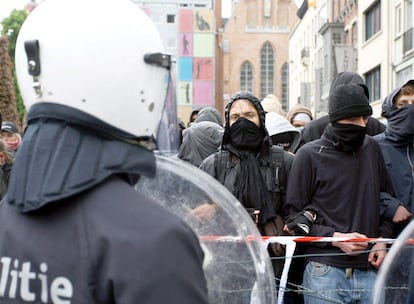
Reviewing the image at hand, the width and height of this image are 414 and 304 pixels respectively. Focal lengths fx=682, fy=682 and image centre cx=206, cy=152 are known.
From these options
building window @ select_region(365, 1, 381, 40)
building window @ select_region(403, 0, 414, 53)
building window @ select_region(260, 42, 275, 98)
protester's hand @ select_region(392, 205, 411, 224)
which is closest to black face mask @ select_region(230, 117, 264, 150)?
protester's hand @ select_region(392, 205, 411, 224)

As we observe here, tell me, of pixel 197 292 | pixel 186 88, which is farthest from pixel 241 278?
pixel 186 88

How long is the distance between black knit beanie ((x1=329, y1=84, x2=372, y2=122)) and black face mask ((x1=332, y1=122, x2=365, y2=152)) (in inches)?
2.4

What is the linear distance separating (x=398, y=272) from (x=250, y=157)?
1.63m

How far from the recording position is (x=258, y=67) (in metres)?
69.8

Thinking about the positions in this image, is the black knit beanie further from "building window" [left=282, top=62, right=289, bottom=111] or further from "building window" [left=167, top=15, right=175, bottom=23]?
"building window" [left=282, top=62, right=289, bottom=111]

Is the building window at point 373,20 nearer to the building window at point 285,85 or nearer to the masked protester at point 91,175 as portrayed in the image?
the masked protester at point 91,175

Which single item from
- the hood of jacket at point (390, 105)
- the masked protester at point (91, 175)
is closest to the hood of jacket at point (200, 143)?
the hood of jacket at point (390, 105)

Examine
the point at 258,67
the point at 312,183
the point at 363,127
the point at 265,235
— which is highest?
the point at 258,67

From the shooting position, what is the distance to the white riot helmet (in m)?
1.48

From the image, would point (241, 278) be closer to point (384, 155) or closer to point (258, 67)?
point (384, 155)

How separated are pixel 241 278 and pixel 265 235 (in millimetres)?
1751

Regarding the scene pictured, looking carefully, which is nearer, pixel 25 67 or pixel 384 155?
pixel 25 67

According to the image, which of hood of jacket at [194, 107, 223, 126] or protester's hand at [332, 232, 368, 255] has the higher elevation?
hood of jacket at [194, 107, 223, 126]

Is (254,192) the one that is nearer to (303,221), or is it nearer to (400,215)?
(303,221)
